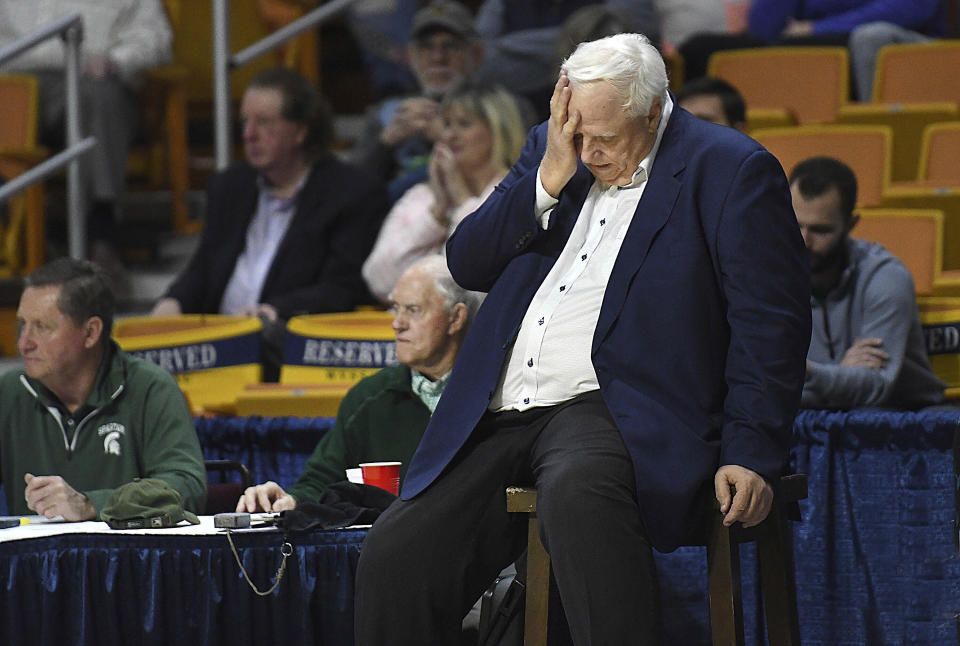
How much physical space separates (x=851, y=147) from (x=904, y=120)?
1.54 feet

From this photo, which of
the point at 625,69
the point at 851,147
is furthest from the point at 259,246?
the point at 625,69

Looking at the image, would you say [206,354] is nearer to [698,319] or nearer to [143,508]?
[143,508]

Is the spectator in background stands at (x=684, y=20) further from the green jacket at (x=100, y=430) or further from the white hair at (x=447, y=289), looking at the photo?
the green jacket at (x=100, y=430)

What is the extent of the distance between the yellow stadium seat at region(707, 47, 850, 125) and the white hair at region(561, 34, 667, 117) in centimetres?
354

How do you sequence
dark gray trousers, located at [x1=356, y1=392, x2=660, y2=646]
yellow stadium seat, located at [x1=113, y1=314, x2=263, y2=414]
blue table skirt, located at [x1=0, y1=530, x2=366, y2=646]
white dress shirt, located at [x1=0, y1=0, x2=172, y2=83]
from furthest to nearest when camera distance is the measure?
white dress shirt, located at [x1=0, y1=0, x2=172, y2=83]
yellow stadium seat, located at [x1=113, y1=314, x2=263, y2=414]
blue table skirt, located at [x1=0, y1=530, x2=366, y2=646]
dark gray trousers, located at [x1=356, y1=392, x2=660, y2=646]

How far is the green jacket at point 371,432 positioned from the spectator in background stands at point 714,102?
5.15ft

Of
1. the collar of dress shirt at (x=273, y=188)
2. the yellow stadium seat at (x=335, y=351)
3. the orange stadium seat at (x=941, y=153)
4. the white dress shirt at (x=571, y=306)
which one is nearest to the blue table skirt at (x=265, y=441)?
the yellow stadium seat at (x=335, y=351)

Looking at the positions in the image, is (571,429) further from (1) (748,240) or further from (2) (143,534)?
(2) (143,534)

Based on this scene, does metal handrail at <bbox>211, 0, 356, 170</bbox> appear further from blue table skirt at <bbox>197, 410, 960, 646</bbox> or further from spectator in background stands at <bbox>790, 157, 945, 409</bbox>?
blue table skirt at <bbox>197, 410, 960, 646</bbox>

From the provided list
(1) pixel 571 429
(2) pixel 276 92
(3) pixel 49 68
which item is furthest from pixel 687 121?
(3) pixel 49 68

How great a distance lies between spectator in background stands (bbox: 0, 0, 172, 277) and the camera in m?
5.91

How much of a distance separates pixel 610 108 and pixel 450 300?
91cm

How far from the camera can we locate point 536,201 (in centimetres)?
288

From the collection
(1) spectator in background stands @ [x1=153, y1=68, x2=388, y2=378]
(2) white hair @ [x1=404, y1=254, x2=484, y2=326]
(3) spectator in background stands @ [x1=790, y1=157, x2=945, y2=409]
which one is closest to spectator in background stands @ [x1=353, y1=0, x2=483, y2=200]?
(1) spectator in background stands @ [x1=153, y1=68, x2=388, y2=378]
